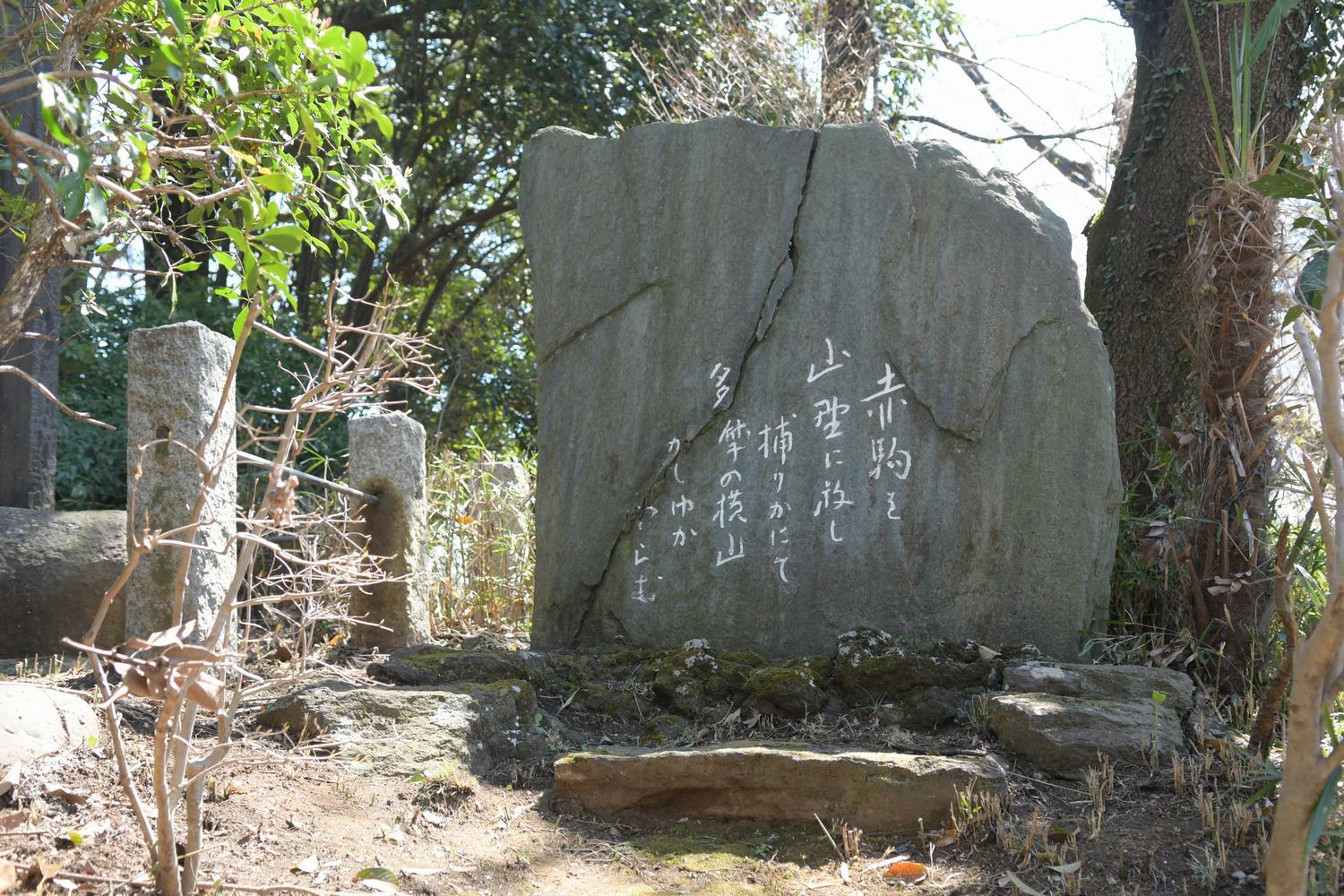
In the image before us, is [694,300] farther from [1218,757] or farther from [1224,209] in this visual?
[1218,757]

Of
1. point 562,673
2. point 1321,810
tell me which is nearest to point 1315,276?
point 1321,810

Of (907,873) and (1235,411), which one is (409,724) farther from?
(1235,411)

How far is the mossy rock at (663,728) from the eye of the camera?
3.69 meters

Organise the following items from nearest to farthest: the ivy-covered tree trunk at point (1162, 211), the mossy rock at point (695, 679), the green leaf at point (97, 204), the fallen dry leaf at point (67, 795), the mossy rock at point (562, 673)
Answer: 1. the green leaf at point (97, 204)
2. the fallen dry leaf at point (67, 795)
3. the mossy rock at point (695, 679)
4. the mossy rock at point (562, 673)
5. the ivy-covered tree trunk at point (1162, 211)

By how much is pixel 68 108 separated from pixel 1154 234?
5155 millimetres

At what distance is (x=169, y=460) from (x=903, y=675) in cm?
287

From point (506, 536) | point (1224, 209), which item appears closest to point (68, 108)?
point (1224, 209)

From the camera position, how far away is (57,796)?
2695 mm

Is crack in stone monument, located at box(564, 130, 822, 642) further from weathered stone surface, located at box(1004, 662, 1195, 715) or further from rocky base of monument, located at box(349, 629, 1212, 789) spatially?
weathered stone surface, located at box(1004, 662, 1195, 715)

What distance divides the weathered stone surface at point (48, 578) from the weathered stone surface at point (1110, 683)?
12.9 feet

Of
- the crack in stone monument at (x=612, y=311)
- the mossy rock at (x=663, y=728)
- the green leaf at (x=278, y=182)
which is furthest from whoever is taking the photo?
the crack in stone monument at (x=612, y=311)

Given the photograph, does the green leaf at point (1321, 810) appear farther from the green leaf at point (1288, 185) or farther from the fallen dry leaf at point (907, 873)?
the green leaf at point (1288, 185)

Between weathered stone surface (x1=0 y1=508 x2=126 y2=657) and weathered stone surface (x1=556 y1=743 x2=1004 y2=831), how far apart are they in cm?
286

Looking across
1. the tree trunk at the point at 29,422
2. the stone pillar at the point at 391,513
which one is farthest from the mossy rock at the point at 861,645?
the tree trunk at the point at 29,422
